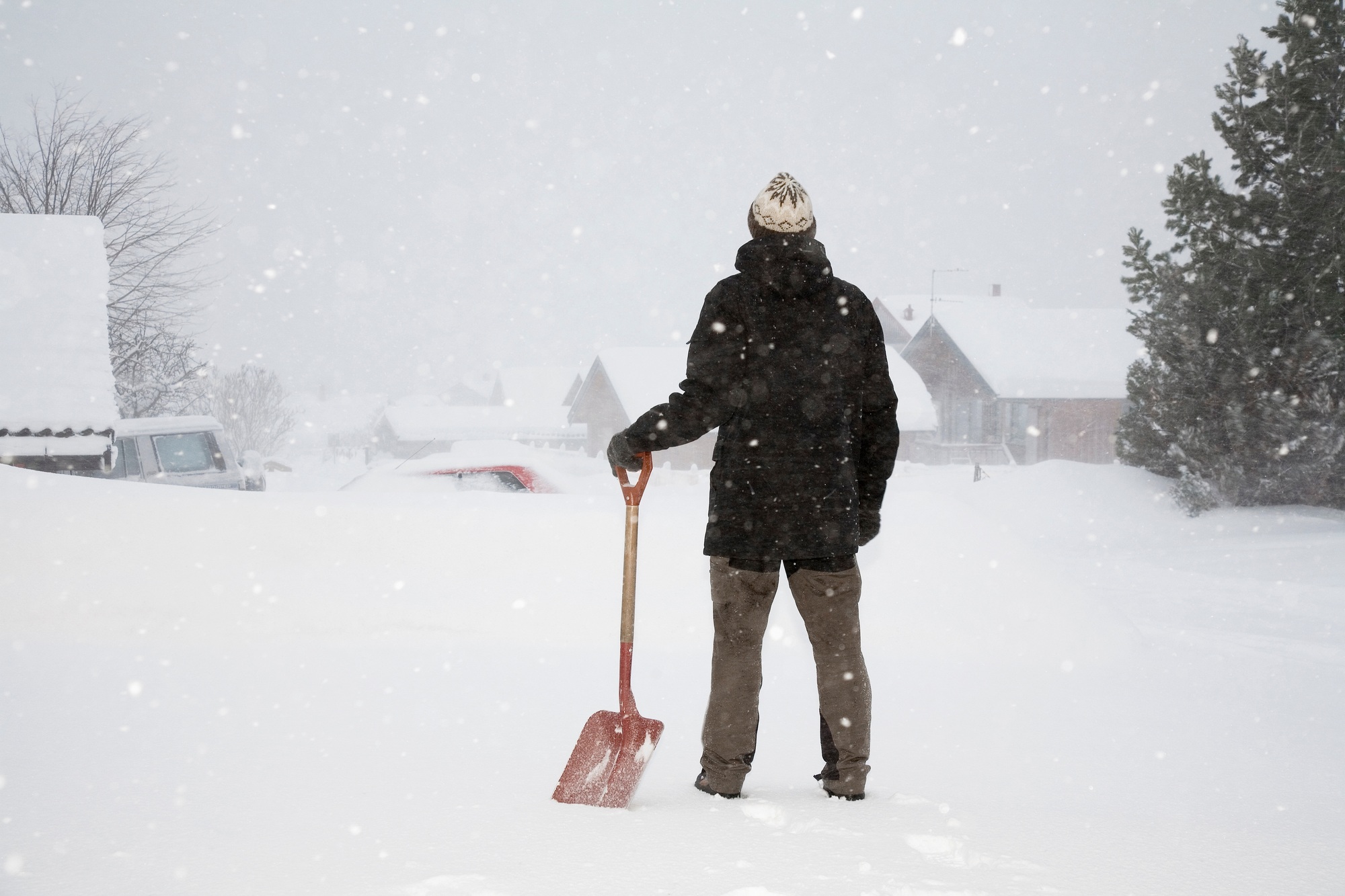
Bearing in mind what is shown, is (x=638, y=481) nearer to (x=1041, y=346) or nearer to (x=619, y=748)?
(x=619, y=748)

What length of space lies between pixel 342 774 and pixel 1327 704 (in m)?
4.10

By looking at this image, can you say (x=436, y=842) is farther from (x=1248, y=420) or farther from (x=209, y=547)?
(x=1248, y=420)

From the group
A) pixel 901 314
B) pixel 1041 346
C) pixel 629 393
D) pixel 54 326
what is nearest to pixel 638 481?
pixel 54 326

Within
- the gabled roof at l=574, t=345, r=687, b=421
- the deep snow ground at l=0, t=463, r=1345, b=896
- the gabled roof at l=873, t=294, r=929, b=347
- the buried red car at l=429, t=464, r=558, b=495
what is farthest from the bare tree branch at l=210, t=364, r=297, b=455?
the deep snow ground at l=0, t=463, r=1345, b=896

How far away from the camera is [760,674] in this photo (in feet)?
8.68

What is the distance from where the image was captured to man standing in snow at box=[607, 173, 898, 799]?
2.61m

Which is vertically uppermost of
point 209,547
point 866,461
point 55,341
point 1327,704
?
point 55,341

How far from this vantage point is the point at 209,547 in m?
4.82

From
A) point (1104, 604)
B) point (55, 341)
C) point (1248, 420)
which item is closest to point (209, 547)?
point (1104, 604)

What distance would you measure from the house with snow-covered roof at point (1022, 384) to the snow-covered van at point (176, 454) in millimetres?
23716

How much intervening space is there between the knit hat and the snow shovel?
729 mm

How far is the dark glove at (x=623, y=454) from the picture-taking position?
104 inches

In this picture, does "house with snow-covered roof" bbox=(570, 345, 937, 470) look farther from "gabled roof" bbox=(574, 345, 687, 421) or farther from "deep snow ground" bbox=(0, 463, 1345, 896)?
"deep snow ground" bbox=(0, 463, 1345, 896)

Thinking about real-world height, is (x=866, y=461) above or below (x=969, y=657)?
above
